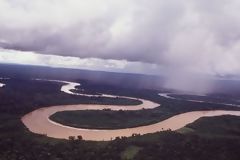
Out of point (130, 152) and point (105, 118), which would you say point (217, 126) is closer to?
point (105, 118)

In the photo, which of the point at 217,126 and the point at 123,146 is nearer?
the point at 123,146

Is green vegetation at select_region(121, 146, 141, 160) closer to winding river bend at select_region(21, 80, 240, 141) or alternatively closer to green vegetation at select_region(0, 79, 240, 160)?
green vegetation at select_region(0, 79, 240, 160)

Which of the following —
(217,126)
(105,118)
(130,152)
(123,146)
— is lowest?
(130,152)

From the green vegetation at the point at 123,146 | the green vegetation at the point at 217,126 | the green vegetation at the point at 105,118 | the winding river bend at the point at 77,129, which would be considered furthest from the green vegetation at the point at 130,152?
the green vegetation at the point at 105,118

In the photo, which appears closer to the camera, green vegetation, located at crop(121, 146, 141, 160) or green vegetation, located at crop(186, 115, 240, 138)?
green vegetation, located at crop(121, 146, 141, 160)

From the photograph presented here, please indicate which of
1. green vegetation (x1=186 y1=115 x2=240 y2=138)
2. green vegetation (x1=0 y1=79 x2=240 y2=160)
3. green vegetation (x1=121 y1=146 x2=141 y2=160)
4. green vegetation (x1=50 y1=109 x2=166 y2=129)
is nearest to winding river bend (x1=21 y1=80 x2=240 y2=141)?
green vegetation (x1=50 y1=109 x2=166 y2=129)

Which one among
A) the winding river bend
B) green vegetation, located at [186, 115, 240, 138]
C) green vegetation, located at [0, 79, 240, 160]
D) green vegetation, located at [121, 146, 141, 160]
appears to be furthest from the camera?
green vegetation, located at [186, 115, 240, 138]

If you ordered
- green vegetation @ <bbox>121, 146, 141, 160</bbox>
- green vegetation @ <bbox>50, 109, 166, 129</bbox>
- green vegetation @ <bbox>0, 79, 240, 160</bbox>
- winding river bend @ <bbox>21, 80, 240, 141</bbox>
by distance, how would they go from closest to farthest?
green vegetation @ <bbox>0, 79, 240, 160</bbox>
green vegetation @ <bbox>121, 146, 141, 160</bbox>
winding river bend @ <bbox>21, 80, 240, 141</bbox>
green vegetation @ <bbox>50, 109, 166, 129</bbox>

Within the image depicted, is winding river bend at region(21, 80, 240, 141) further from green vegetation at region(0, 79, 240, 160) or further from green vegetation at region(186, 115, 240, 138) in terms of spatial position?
green vegetation at region(186, 115, 240, 138)

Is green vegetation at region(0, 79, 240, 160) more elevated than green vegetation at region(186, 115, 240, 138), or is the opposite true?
green vegetation at region(186, 115, 240, 138)

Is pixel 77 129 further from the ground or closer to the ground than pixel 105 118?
closer to the ground

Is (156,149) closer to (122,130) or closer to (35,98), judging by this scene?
(122,130)

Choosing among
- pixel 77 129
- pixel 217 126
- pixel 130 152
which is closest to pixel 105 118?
pixel 77 129
